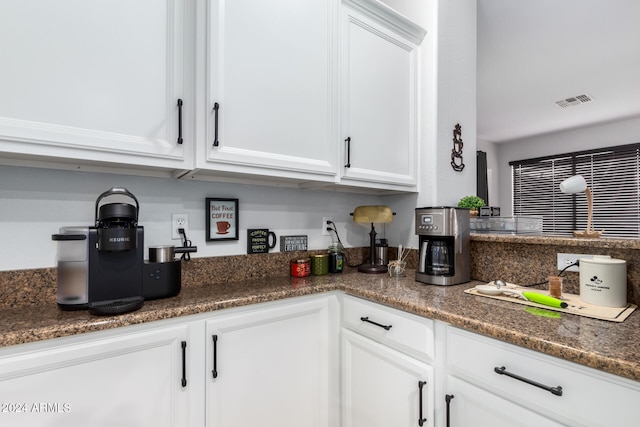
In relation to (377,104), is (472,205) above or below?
below

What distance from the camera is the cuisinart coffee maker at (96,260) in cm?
105

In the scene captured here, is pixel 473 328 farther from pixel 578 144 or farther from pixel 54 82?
pixel 578 144

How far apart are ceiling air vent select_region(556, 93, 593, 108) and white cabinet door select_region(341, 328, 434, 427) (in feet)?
14.2

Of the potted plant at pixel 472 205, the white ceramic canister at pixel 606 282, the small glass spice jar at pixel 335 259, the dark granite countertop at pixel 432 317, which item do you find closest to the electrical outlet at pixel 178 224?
the dark granite countertop at pixel 432 317

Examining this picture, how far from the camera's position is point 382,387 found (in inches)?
51.2

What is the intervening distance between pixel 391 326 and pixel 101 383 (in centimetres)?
100

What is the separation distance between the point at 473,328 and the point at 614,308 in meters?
0.56

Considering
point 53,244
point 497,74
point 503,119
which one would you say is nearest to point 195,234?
point 53,244

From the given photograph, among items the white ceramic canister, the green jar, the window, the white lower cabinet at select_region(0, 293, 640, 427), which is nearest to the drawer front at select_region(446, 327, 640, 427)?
the white lower cabinet at select_region(0, 293, 640, 427)

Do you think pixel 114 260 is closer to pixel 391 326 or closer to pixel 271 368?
pixel 271 368

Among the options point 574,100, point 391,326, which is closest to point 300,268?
point 391,326

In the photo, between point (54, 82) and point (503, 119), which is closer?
point (54, 82)

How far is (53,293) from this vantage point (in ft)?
3.93

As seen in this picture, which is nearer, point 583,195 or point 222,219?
point 222,219
